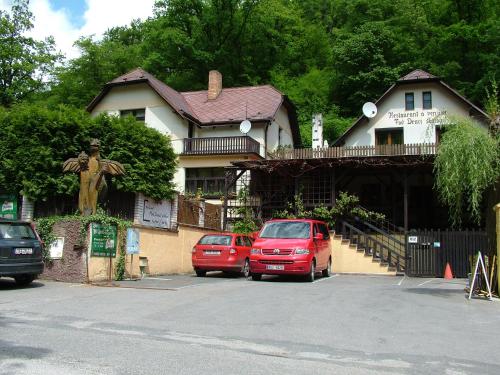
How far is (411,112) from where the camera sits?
33812mm

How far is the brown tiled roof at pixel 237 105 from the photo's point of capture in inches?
1388

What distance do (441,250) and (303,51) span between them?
36299 mm

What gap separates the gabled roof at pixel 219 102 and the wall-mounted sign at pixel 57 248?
1882cm

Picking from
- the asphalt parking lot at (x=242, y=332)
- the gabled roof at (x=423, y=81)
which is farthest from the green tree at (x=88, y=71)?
the asphalt parking lot at (x=242, y=332)

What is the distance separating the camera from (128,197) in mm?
19016

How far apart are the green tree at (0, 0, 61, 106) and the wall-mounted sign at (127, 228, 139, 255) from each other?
3520cm

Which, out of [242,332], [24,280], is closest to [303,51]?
[24,280]

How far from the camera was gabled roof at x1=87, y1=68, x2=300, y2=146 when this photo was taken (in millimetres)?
34906

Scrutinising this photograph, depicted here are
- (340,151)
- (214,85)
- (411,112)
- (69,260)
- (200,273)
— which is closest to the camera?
(69,260)

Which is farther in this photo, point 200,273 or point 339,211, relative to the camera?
point 339,211

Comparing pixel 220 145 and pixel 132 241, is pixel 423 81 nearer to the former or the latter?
pixel 220 145

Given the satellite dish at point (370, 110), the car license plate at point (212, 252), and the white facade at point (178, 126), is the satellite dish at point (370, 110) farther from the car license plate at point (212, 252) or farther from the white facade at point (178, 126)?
the car license plate at point (212, 252)

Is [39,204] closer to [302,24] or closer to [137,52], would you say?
[137,52]

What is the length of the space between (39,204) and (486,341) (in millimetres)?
15500
